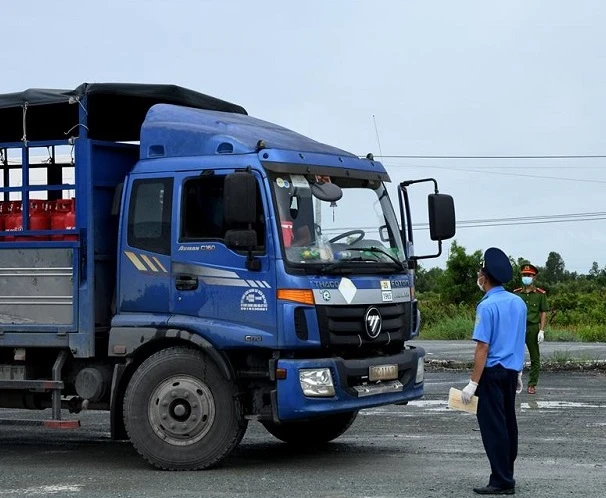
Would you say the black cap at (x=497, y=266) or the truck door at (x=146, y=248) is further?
the truck door at (x=146, y=248)

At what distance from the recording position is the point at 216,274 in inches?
403

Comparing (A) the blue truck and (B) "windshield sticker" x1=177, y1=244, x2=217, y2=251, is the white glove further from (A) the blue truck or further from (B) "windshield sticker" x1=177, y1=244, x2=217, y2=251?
(B) "windshield sticker" x1=177, y1=244, x2=217, y2=251

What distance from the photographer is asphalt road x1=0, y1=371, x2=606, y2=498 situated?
9.28 m

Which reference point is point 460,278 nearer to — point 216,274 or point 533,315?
point 533,315

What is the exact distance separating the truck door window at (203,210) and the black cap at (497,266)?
2.34 m

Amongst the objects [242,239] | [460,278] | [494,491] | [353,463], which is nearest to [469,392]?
[494,491]

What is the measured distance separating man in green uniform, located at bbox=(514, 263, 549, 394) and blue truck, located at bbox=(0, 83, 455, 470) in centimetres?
626

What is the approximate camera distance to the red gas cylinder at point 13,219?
1123 cm

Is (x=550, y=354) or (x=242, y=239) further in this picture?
(x=550, y=354)

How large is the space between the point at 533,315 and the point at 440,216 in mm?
6499

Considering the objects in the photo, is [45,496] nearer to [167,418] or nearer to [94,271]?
[167,418]

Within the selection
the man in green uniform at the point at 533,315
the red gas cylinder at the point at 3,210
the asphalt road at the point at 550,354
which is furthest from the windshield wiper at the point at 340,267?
the asphalt road at the point at 550,354

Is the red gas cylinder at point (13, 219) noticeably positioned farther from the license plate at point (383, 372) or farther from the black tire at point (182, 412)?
the license plate at point (383, 372)

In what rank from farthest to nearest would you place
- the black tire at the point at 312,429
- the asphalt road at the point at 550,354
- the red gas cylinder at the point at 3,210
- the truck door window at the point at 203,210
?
Result: the asphalt road at the point at 550,354 < the black tire at the point at 312,429 < the red gas cylinder at the point at 3,210 < the truck door window at the point at 203,210
